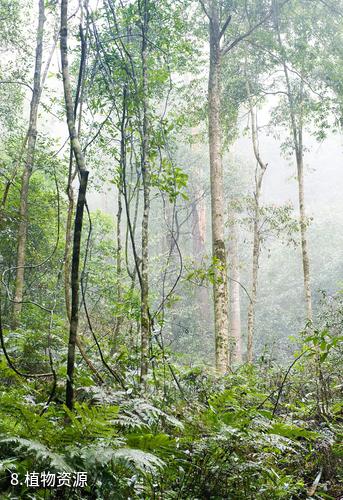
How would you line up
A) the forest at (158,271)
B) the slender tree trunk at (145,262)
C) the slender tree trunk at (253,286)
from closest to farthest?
the forest at (158,271) < the slender tree trunk at (145,262) < the slender tree trunk at (253,286)

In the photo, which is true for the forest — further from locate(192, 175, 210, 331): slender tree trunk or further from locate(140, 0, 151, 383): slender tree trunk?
locate(192, 175, 210, 331): slender tree trunk

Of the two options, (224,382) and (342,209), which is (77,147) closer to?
(224,382)

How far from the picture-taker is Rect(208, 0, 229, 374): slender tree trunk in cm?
845

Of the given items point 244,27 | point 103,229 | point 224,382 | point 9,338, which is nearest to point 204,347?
point 103,229

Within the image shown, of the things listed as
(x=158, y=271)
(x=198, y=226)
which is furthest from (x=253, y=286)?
(x=198, y=226)

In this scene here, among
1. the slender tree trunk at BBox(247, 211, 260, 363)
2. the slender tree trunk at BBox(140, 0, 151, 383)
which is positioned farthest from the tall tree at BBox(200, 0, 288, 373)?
the slender tree trunk at BBox(247, 211, 260, 363)

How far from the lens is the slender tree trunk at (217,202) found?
8445 mm

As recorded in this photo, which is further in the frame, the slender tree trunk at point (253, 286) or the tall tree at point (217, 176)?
the slender tree trunk at point (253, 286)

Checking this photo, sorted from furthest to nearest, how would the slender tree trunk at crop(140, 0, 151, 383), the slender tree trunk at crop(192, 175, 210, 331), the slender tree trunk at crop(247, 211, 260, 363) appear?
the slender tree trunk at crop(192, 175, 210, 331)
the slender tree trunk at crop(247, 211, 260, 363)
the slender tree trunk at crop(140, 0, 151, 383)

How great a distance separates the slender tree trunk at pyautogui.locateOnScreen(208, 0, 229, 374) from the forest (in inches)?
1.6

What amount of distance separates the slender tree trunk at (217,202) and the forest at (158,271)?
4 cm

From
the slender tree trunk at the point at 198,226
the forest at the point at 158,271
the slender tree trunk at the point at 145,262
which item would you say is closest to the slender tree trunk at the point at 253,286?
the forest at the point at 158,271

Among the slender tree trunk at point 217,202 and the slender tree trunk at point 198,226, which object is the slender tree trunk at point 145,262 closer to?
the slender tree trunk at point 217,202

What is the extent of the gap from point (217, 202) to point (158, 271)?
89.9 inches
